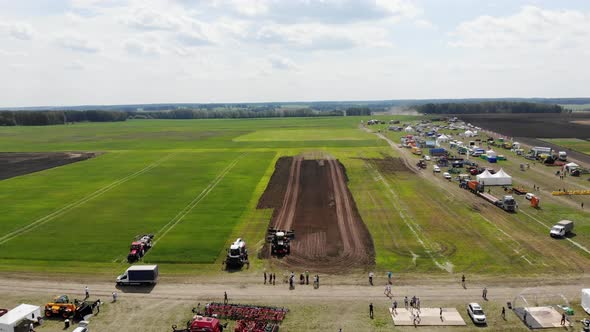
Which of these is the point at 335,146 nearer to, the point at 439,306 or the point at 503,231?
the point at 503,231

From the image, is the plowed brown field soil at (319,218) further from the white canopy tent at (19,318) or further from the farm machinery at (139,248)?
the white canopy tent at (19,318)

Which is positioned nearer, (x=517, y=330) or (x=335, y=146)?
(x=517, y=330)

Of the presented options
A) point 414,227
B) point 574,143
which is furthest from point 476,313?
point 574,143

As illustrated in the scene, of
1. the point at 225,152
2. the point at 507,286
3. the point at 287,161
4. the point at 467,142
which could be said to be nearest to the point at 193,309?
the point at 507,286

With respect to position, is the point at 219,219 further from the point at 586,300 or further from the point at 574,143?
the point at 574,143

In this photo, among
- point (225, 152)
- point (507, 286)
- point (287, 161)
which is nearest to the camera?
point (507, 286)

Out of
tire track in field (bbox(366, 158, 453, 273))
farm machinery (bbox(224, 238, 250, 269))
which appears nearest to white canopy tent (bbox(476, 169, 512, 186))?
tire track in field (bbox(366, 158, 453, 273))
